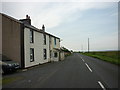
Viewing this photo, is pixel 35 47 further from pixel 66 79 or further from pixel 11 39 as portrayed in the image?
pixel 66 79

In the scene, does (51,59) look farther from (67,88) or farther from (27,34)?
(67,88)

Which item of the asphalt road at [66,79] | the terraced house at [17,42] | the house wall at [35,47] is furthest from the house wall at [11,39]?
the asphalt road at [66,79]

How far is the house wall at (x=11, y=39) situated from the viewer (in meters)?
16.1

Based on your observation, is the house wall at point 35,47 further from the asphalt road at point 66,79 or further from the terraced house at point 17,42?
the asphalt road at point 66,79

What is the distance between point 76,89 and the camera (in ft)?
22.3

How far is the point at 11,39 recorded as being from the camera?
16484 millimetres

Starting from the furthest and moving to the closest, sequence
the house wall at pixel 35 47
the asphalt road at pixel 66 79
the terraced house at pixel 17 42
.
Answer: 1. the house wall at pixel 35 47
2. the terraced house at pixel 17 42
3. the asphalt road at pixel 66 79

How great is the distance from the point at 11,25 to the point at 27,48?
133 inches

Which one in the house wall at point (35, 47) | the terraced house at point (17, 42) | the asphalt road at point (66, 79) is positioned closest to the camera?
the asphalt road at point (66, 79)

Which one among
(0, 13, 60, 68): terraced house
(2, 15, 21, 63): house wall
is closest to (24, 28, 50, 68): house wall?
(0, 13, 60, 68): terraced house

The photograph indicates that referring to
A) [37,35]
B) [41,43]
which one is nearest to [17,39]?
→ [37,35]

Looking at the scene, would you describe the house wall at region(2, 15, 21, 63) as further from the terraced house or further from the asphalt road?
the asphalt road

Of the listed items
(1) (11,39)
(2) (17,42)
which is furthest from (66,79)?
(1) (11,39)

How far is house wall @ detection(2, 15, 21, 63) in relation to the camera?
16.1 m
